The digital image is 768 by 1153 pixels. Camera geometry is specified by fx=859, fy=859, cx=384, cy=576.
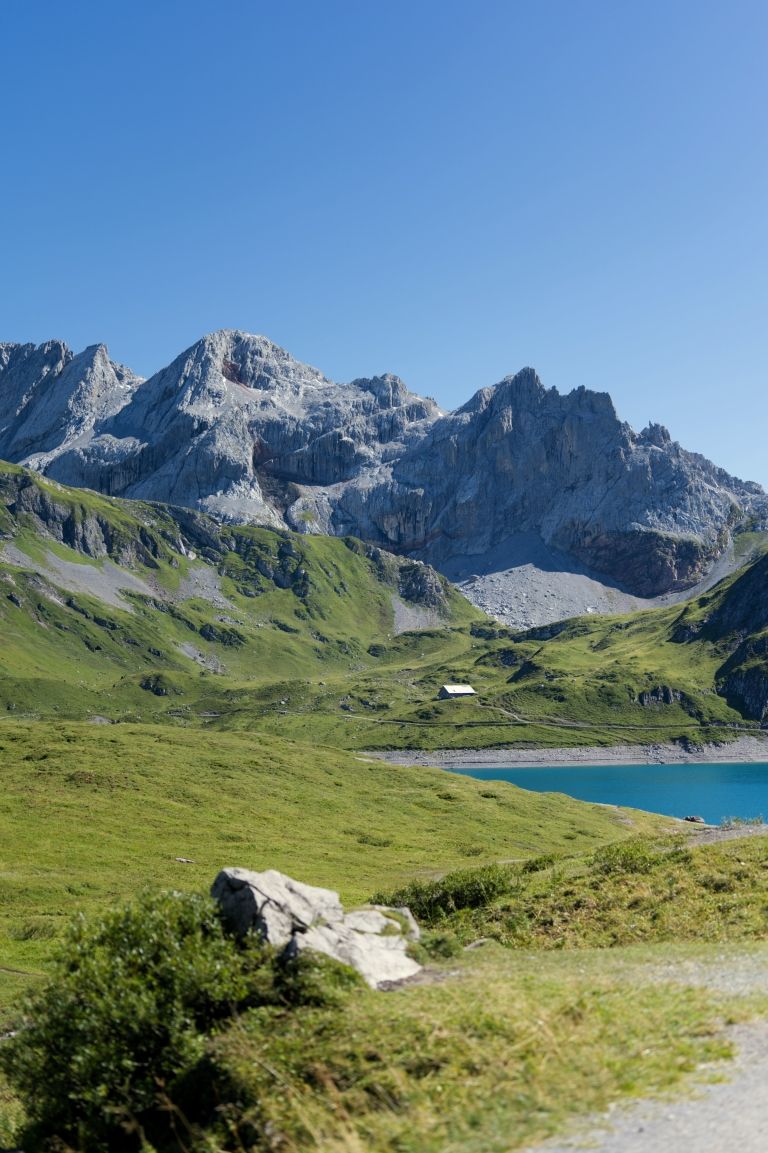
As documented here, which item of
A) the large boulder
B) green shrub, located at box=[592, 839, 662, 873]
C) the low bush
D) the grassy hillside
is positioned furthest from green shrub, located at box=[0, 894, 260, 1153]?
green shrub, located at box=[592, 839, 662, 873]

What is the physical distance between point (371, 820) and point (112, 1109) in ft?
285

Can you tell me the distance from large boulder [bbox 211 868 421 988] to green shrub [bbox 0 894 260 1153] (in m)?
0.87

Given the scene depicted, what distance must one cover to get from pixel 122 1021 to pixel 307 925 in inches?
223

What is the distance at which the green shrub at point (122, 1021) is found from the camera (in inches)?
819

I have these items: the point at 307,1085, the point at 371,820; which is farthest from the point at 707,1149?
the point at 371,820

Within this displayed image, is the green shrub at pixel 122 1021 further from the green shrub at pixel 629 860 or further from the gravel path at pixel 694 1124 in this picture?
the green shrub at pixel 629 860

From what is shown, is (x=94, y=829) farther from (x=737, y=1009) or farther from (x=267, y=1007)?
(x=737, y=1009)

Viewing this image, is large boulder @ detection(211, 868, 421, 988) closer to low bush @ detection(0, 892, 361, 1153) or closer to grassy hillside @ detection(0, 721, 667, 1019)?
low bush @ detection(0, 892, 361, 1153)

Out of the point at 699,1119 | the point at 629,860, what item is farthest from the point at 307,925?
the point at 629,860

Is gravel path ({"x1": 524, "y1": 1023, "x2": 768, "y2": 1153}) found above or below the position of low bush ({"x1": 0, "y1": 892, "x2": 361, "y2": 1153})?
above

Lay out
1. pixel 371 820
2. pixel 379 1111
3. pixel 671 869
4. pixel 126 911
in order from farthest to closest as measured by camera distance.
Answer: pixel 371 820
pixel 671 869
pixel 126 911
pixel 379 1111

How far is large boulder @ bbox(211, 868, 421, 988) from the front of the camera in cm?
2430

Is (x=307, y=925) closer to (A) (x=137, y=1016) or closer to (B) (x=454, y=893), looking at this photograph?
(A) (x=137, y=1016)

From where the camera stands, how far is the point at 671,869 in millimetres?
39562
